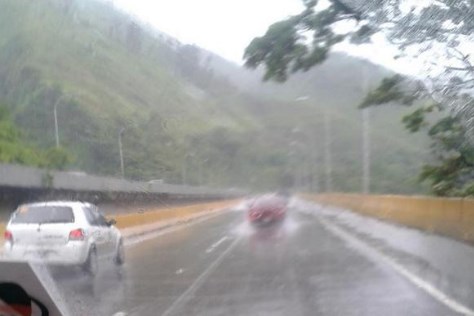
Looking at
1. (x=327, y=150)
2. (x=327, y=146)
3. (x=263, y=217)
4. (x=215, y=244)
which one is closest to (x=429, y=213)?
(x=215, y=244)

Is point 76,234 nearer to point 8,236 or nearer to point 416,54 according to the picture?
point 8,236

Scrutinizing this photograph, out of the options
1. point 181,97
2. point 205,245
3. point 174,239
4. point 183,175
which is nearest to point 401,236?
point 205,245

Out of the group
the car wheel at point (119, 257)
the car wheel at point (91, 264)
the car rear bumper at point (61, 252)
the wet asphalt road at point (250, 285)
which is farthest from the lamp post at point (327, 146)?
the car rear bumper at point (61, 252)

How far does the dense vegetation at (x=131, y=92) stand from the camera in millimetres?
25047

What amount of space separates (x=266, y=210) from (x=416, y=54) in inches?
886

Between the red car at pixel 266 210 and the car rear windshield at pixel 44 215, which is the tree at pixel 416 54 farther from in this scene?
the red car at pixel 266 210

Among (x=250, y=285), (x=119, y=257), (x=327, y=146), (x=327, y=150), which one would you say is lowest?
(x=250, y=285)

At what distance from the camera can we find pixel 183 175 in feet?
112

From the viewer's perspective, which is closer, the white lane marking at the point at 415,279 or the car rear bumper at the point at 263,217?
the white lane marking at the point at 415,279

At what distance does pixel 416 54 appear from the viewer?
15.9 meters

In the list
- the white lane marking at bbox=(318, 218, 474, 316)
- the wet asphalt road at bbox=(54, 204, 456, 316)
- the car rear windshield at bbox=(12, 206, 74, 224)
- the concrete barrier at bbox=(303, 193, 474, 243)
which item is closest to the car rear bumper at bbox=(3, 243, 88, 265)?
the wet asphalt road at bbox=(54, 204, 456, 316)

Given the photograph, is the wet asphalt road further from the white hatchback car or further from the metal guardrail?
the metal guardrail

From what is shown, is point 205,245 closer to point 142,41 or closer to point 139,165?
point 139,165

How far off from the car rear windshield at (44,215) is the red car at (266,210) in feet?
72.8
